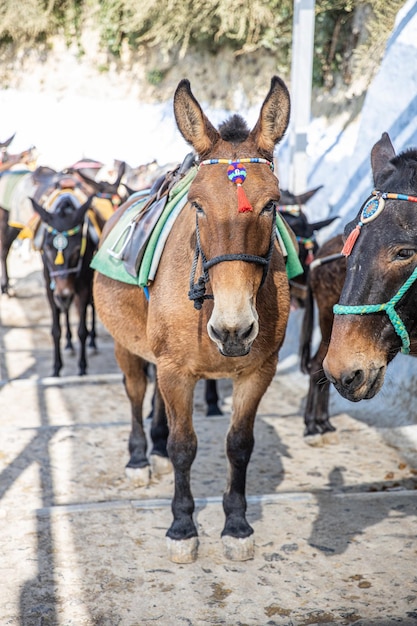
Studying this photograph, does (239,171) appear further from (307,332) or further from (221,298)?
(307,332)

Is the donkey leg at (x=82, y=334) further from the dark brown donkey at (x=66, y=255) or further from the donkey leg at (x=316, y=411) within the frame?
the donkey leg at (x=316, y=411)

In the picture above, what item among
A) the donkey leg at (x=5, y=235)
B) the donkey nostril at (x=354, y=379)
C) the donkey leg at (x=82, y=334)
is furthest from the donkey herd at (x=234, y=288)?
the donkey leg at (x=5, y=235)

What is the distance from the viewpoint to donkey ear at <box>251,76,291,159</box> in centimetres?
324

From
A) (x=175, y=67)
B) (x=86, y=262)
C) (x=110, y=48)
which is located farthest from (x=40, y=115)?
(x=86, y=262)

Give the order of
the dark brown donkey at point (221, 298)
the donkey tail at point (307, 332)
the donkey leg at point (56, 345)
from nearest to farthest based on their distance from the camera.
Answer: the dark brown donkey at point (221, 298), the donkey tail at point (307, 332), the donkey leg at point (56, 345)

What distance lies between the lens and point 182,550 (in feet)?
12.0

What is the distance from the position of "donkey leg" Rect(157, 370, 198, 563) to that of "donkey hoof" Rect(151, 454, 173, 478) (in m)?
1.16

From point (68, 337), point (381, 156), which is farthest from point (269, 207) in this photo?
point (68, 337)

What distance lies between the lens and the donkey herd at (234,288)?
263 centimetres

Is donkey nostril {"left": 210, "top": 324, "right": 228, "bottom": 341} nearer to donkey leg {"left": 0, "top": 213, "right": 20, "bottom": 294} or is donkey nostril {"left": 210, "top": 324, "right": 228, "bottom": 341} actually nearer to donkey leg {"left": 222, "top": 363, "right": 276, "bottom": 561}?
donkey leg {"left": 222, "top": 363, "right": 276, "bottom": 561}

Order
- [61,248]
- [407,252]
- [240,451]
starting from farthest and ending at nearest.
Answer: [61,248], [240,451], [407,252]

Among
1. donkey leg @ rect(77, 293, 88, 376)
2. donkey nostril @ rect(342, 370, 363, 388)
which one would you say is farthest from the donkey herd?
donkey leg @ rect(77, 293, 88, 376)

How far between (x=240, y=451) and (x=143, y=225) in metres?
1.46

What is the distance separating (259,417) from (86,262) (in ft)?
10.3
